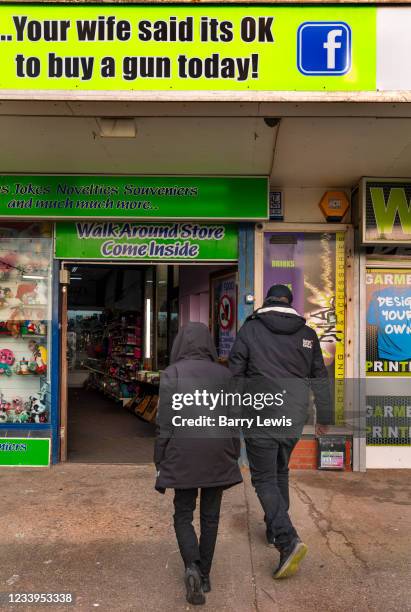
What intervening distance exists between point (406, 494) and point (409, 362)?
1.51 metres

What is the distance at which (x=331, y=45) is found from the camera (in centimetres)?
387

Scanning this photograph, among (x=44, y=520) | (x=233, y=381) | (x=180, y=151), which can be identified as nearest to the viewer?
(x=233, y=381)

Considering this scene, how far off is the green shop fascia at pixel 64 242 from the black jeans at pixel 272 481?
7.84 feet

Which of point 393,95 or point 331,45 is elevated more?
point 331,45

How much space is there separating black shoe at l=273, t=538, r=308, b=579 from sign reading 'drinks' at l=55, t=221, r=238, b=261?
3243 mm

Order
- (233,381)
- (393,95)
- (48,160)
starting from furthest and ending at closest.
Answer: (48,160) < (393,95) < (233,381)

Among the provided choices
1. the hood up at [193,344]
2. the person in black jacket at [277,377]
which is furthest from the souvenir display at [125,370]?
the hood up at [193,344]

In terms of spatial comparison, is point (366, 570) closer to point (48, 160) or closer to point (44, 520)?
point (44, 520)

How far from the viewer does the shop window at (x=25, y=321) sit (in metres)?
5.81

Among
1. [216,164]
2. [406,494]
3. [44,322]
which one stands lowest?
[406,494]

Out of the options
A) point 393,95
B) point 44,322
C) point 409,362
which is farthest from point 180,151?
point 409,362

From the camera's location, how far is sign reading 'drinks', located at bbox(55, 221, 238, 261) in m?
5.68

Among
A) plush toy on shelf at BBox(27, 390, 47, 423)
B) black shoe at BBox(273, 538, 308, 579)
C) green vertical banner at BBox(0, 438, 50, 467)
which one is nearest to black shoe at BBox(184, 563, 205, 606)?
black shoe at BBox(273, 538, 308, 579)

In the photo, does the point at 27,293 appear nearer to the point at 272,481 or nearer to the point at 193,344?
the point at 193,344
